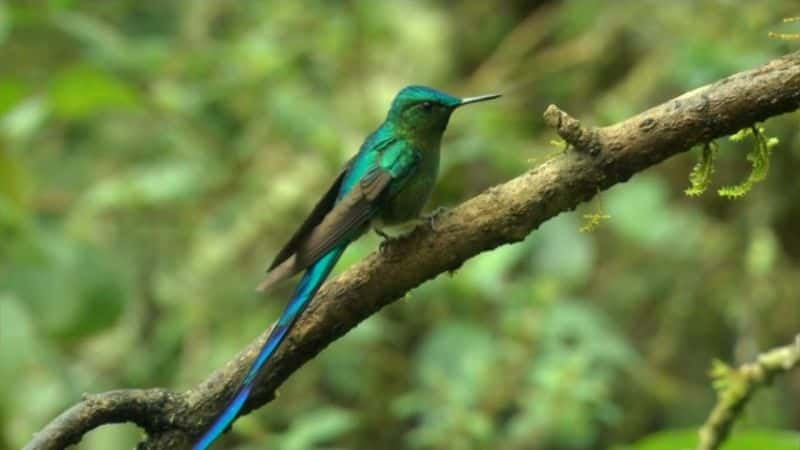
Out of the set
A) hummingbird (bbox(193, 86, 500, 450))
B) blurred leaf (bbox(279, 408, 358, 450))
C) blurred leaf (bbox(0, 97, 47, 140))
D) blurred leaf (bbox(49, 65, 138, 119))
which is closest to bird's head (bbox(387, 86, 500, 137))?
hummingbird (bbox(193, 86, 500, 450))

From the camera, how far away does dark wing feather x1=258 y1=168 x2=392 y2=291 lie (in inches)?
71.6

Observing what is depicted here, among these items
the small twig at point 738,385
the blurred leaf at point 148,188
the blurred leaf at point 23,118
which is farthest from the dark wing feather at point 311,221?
the blurred leaf at point 148,188

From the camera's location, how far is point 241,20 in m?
5.47

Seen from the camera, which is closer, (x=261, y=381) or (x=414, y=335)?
(x=261, y=381)

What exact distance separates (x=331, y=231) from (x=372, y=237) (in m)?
2.13

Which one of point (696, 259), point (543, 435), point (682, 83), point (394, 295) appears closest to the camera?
point (394, 295)

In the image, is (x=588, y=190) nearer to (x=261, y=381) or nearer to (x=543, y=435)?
(x=261, y=381)

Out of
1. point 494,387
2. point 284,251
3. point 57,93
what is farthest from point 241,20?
point 284,251

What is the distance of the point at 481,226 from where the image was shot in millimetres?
1702

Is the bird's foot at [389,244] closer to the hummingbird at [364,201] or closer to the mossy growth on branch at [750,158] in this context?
the hummingbird at [364,201]

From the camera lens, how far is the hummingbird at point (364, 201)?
1.67 meters

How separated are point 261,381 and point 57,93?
2.27m

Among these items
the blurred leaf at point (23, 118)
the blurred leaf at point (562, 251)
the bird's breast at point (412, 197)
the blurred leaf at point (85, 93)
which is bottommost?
the bird's breast at point (412, 197)

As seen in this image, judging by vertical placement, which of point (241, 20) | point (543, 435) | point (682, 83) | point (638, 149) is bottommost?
point (638, 149)
